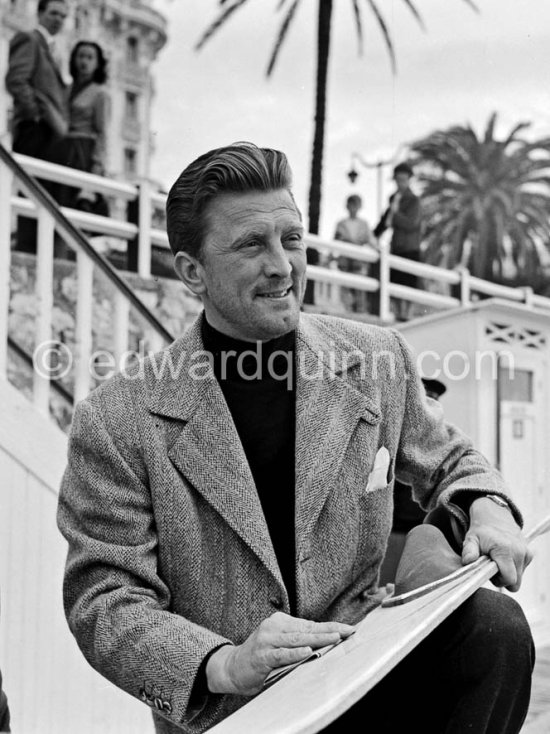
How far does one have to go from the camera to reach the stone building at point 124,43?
12031 millimetres

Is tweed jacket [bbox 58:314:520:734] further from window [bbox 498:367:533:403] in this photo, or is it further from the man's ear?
window [bbox 498:367:533:403]

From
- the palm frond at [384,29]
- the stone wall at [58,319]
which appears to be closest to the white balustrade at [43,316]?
the stone wall at [58,319]

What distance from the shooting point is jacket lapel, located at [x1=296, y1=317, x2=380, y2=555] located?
1.42 meters

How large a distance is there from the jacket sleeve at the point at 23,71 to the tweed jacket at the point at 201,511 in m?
3.86

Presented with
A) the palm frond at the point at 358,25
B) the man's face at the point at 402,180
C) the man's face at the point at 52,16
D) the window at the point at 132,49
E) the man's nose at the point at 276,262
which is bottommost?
the man's nose at the point at 276,262

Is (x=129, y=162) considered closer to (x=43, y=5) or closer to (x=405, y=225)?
(x=405, y=225)

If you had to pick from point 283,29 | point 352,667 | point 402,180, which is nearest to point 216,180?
point 352,667

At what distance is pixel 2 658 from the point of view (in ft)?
10.2

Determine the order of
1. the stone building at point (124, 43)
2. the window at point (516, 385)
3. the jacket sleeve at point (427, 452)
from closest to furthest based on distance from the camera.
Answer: the jacket sleeve at point (427, 452), the window at point (516, 385), the stone building at point (124, 43)

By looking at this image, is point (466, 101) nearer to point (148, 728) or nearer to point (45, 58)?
point (45, 58)

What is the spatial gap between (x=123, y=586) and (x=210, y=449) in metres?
0.24

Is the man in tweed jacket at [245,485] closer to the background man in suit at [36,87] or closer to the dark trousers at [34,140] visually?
the background man in suit at [36,87]

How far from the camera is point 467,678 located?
48.0 inches

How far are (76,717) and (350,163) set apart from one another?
7.40 m
